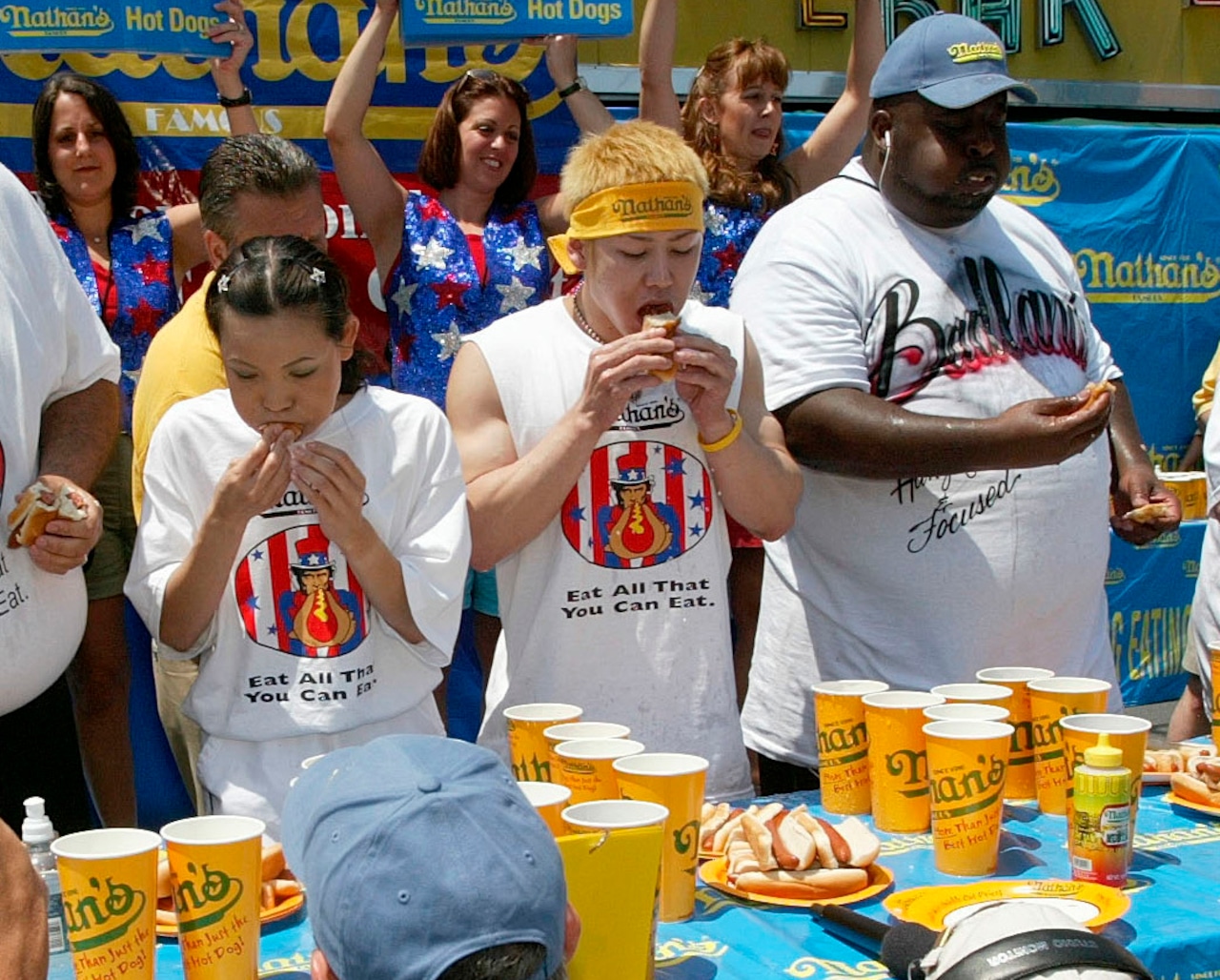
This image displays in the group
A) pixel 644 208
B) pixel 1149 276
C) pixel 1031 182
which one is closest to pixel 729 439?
pixel 644 208

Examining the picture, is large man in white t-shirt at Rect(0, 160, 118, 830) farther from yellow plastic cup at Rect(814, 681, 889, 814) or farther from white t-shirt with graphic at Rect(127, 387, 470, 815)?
yellow plastic cup at Rect(814, 681, 889, 814)

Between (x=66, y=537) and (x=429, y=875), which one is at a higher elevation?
(x=66, y=537)

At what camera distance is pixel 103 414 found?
2.80 meters

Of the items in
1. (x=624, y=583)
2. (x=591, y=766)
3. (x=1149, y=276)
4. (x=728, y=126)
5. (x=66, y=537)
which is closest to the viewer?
(x=591, y=766)

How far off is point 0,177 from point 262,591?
88 centimetres

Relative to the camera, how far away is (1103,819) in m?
2.07

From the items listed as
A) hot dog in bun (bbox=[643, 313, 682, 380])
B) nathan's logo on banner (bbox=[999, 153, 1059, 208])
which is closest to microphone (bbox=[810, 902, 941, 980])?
hot dog in bun (bbox=[643, 313, 682, 380])

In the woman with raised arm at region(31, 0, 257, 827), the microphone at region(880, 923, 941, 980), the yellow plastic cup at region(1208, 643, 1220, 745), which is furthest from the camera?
the woman with raised arm at region(31, 0, 257, 827)

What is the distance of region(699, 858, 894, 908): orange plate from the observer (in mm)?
2021

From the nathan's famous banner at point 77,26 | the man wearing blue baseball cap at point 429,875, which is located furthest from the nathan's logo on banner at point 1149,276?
the man wearing blue baseball cap at point 429,875

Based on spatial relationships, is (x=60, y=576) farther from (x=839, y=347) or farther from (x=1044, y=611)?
(x=1044, y=611)

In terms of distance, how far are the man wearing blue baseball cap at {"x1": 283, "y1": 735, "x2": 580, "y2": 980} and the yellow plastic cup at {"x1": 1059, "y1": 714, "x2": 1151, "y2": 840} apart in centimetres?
110

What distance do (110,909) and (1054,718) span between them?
1494 millimetres

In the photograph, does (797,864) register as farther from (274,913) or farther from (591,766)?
(274,913)
